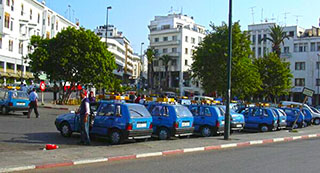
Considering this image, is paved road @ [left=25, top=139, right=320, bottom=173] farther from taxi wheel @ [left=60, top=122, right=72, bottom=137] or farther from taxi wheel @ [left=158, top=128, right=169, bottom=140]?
taxi wheel @ [left=60, top=122, right=72, bottom=137]

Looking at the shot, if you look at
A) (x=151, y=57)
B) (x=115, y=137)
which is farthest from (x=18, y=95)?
(x=151, y=57)

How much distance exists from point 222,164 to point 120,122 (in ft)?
14.8

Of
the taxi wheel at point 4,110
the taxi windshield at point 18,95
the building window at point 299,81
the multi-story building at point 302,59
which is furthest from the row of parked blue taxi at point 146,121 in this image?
the building window at point 299,81

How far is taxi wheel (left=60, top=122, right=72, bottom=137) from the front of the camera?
15.7 meters

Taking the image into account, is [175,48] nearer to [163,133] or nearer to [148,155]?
[163,133]

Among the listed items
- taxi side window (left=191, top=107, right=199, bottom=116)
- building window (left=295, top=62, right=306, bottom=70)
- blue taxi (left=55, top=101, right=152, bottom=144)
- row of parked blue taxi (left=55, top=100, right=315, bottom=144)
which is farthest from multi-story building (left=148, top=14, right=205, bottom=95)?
blue taxi (left=55, top=101, right=152, bottom=144)

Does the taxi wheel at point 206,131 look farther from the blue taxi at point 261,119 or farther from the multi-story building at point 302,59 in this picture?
the multi-story building at point 302,59

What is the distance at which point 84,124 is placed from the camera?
44.0 feet

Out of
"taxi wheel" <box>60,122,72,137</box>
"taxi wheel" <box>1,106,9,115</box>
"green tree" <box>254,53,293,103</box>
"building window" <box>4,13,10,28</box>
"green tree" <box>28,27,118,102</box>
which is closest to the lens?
"taxi wheel" <box>60,122,72,137</box>

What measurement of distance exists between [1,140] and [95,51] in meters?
22.8

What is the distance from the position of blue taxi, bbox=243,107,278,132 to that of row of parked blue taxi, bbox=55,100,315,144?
3.28m

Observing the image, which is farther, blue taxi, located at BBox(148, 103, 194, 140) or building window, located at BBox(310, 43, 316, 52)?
building window, located at BBox(310, 43, 316, 52)

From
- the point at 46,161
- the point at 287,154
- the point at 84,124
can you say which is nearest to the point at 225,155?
the point at 287,154

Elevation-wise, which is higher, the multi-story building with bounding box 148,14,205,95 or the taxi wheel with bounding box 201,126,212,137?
the multi-story building with bounding box 148,14,205,95
